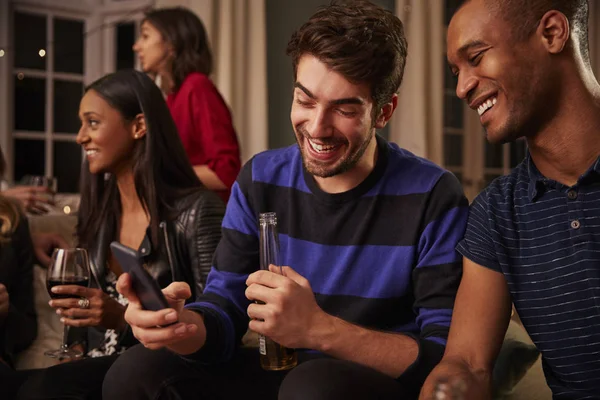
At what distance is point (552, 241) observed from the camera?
1366 mm

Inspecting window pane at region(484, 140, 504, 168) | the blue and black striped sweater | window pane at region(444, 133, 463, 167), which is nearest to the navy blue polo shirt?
the blue and black striped sweater

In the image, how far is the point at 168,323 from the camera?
4.35ft

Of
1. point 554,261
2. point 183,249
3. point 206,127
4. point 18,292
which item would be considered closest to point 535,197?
point 554,261

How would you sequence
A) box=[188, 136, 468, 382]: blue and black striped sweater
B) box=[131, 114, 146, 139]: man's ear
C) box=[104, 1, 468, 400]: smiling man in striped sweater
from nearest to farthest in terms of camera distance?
box=[104, 1, 468, 400]: smiling man in striped sweater, box=[188, 136, 468, 382]: blue and black striped sweater, box=[131, 114, 146, 139]: man's ear

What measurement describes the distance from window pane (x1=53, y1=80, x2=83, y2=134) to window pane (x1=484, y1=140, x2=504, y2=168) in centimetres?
300

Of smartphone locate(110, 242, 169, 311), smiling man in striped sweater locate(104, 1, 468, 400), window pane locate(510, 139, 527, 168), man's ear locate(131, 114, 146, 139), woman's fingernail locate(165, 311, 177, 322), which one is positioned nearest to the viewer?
smartphone locate(110, 242, 169, 311)

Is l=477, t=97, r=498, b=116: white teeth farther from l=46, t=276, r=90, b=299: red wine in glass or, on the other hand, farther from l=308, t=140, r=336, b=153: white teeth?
l=46, t=276, r=90, b=299: red wine in glass

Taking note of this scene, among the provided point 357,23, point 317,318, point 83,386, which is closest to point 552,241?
point 317,318

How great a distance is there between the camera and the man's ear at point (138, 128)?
2242 mm

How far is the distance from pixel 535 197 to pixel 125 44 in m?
3.82

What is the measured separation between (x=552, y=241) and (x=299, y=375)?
0.53m

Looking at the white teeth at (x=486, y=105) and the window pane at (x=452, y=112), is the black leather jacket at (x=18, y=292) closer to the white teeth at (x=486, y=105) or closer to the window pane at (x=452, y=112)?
the white teeth at (x=486, y=105)

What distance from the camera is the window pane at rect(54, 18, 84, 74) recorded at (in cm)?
471

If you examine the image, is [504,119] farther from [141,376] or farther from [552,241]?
[141,376]
